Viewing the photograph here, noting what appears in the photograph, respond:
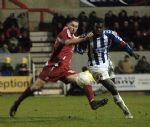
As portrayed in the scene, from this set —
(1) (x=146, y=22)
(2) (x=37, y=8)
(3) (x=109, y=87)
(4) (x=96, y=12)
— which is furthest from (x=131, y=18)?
(3) (x=109, y=87)

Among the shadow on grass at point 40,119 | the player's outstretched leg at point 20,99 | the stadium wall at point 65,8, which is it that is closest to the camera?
the shadow on grass at point 40,119

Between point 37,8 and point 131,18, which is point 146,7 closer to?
point 131,18

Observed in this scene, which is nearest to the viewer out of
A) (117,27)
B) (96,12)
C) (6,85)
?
(6,85)

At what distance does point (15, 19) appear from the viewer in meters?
28.7

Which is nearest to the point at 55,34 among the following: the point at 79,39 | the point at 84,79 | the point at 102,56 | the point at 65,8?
the point at 65,8

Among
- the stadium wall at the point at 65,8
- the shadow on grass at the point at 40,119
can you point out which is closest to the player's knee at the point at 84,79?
the shadow on grass at the point at 40,119

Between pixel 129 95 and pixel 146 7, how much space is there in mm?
6346

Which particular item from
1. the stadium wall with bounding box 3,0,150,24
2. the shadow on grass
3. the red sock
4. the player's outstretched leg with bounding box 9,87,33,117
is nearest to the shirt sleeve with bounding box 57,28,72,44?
the red sock

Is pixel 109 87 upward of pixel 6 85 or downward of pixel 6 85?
upward

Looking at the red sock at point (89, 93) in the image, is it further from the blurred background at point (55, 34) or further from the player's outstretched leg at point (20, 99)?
the blurred background at point (55, 34)

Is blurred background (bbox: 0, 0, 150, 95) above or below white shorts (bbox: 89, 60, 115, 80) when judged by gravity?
below

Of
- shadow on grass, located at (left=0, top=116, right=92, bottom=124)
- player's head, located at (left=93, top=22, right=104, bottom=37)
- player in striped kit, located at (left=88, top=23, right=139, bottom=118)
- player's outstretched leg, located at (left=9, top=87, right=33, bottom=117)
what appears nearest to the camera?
shadow on grass, located at (left=0, top=116, right=92, bottom=124)

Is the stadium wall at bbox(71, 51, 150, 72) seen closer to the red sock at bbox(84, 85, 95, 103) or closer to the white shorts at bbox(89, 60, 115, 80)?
the white shorts at bbox(89, 60, 115, 80)

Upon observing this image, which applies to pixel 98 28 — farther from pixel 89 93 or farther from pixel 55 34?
pixel 55 34
